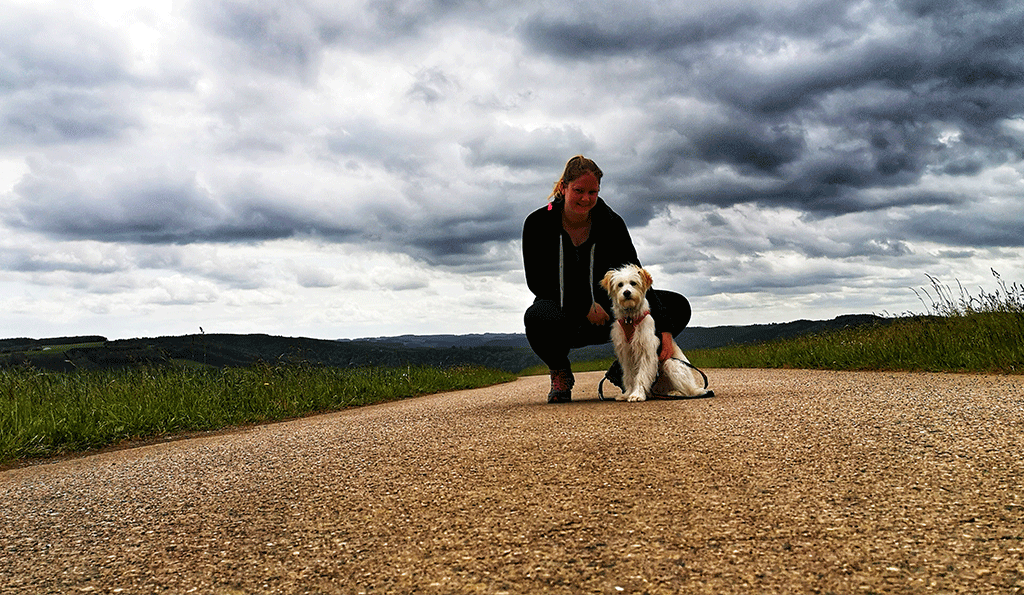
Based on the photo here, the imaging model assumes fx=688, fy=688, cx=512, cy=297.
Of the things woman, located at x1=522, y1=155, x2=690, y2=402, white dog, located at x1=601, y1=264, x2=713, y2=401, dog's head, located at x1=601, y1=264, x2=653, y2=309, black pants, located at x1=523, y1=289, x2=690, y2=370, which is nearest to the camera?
dog's head, located at x1=601, y1=264, x2=653, y2=309

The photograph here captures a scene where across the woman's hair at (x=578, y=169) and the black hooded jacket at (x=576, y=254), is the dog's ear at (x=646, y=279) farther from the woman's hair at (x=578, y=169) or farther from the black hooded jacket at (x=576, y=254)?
the woman's hair at (x=578, y=169)

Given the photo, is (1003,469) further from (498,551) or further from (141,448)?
(141,448)

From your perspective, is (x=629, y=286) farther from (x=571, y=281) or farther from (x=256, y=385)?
(x=256, y=385)

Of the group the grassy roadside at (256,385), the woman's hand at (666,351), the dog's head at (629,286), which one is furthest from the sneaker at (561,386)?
the grassy roadside at (256,385)

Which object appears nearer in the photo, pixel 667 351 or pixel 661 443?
pixel 661 443

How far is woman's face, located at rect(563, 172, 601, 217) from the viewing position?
6102mm

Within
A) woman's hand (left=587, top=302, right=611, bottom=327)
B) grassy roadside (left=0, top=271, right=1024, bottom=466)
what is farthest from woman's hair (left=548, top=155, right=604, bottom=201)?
grassy roadside (left=0, top=271, right=1024, bottom=466)

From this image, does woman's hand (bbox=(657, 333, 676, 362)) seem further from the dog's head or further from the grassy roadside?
the grassy roadside

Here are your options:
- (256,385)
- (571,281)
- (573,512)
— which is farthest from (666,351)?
(256,385)

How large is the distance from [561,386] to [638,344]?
1.01 m

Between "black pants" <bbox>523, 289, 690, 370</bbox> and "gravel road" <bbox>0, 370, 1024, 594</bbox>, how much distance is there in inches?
86.1

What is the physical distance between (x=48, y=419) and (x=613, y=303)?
5390 mm

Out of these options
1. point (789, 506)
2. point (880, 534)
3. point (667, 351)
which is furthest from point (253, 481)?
point (667, 351)

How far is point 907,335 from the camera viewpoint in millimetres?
10422
